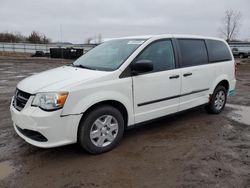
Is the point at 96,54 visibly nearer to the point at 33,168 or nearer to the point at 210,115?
the point at 33,168

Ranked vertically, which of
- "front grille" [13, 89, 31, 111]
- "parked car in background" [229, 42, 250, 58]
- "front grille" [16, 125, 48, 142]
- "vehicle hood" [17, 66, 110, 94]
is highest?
"parked car in background" [229, 42, 250, 58]

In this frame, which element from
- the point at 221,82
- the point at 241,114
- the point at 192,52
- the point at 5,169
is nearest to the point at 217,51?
the point at 221,82

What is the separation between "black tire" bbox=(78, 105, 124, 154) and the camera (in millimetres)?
3346

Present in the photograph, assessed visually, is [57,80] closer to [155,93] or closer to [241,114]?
[155,93]

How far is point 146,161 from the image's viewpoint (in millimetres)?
A: 3387

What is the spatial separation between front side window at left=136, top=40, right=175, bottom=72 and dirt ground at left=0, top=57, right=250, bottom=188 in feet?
4.13

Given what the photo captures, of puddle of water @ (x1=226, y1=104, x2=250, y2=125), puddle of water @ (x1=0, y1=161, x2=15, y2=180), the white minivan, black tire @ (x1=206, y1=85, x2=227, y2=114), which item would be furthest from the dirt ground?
black tire @ (x1=206, y1=85, x2=227, y2=114)

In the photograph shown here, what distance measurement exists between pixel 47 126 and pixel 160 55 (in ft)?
7.53

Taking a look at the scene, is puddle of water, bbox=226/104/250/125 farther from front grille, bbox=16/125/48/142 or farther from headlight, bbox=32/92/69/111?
front grille, bbox=16/125/48/142

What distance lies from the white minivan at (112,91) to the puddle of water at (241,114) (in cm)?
92

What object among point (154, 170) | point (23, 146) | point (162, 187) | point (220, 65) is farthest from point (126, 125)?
point (220, 65)

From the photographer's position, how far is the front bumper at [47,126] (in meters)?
3.08

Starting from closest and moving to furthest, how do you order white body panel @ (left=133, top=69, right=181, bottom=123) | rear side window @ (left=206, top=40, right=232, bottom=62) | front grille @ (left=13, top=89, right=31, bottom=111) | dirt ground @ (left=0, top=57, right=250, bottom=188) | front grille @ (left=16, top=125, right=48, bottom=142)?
1. dirt ground @ (left=0, top=57, right=250, bottom=188)
2. front grille @ (left=16, top=125, right=48, bottom=142)
3. front grille @ (left=13, top=89, right=31, bottom=111)
4. white body panel @ (left=133, top=69, right=181, bottom=123)
5. rear side window @ (left=206, top=40, right=232, bottom=62)

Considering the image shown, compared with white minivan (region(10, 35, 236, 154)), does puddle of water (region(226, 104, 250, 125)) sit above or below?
below
